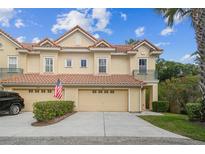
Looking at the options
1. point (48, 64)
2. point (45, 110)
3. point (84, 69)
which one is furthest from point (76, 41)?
point (45, 110)

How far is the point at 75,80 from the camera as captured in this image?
74.1 ft

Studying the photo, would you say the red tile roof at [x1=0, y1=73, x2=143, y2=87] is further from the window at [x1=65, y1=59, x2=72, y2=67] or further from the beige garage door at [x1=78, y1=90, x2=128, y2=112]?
the window at [x1=65, y1=59, x2=72, y2=67]

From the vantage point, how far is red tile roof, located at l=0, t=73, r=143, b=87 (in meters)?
22.0

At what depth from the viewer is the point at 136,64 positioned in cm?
2505

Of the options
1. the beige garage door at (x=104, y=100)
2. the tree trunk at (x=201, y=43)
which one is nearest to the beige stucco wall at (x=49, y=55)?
the beige garage door at (x=104, y=100)

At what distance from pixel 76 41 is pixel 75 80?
4.69m

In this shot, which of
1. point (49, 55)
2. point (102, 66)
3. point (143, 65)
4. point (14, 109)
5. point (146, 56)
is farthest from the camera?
point (146, 56)

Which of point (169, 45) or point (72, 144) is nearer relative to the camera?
point (72, 144)

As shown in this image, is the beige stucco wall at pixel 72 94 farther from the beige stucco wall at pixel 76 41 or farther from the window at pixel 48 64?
the beige stucco wall at pixel 76 41

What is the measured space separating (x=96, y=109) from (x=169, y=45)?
1125cm

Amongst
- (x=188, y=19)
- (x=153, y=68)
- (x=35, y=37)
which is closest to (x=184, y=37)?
(x=153, y=68)

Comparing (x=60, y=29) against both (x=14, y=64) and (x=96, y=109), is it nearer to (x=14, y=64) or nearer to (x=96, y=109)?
(x=14, y=64)

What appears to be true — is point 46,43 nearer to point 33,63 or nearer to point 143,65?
point 33,63

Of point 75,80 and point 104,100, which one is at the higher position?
point 75,80
